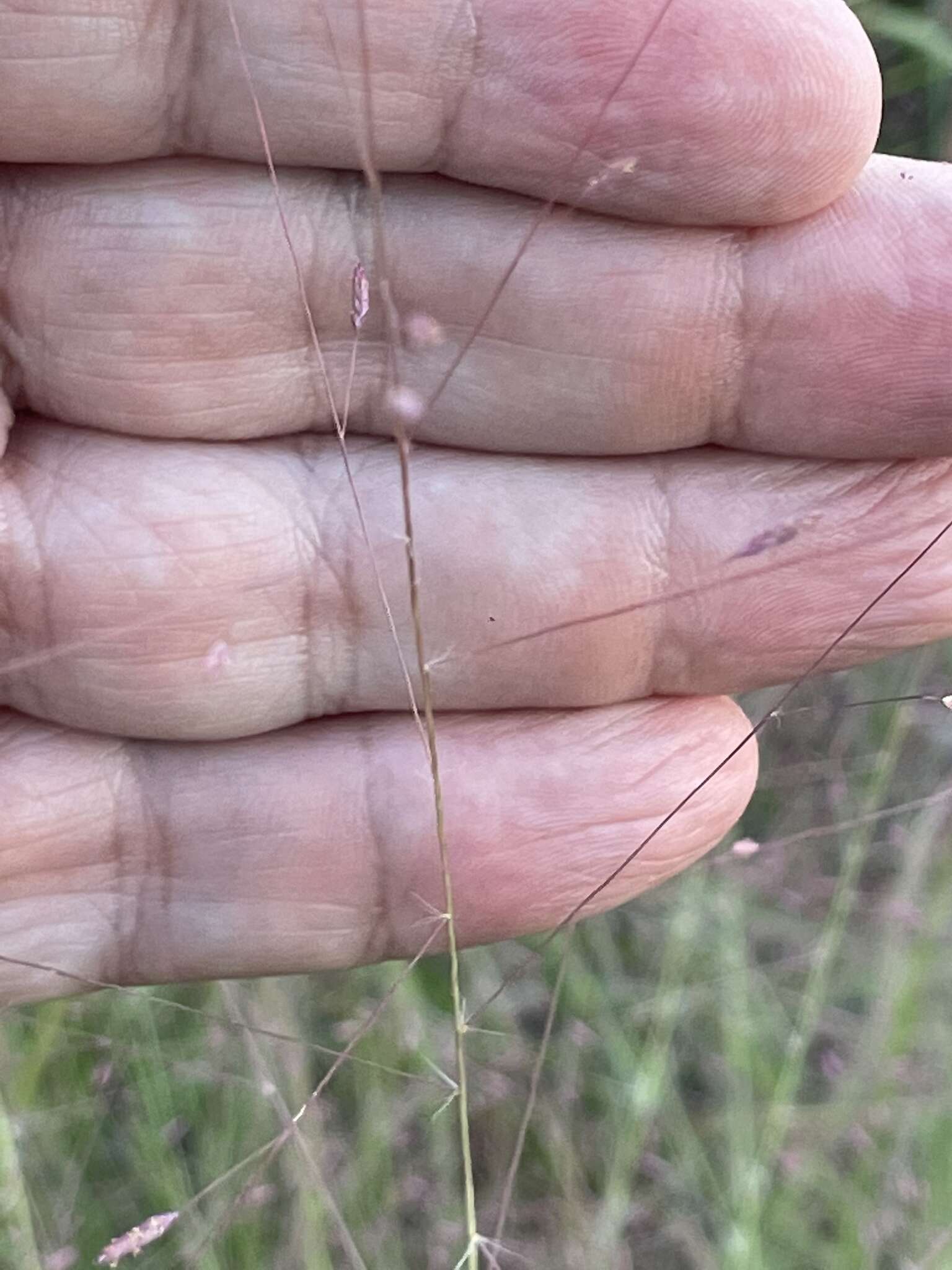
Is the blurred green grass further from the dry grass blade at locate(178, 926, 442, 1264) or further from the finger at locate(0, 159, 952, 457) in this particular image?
the finger at locate(0, 159, 952, 457)

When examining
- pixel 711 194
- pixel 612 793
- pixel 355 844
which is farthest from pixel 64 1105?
pixel 711 194

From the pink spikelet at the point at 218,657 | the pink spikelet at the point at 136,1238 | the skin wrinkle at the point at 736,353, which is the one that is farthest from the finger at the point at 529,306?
the pink spikelet at the point at 136,1238

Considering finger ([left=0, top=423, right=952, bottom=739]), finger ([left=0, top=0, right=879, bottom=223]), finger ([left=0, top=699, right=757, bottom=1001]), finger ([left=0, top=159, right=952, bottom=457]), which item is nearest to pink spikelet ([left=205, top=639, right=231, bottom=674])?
finger ([left=0, top=423, right=952, bottom=739])

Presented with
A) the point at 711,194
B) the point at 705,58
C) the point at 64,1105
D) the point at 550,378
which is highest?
the point at 705,58

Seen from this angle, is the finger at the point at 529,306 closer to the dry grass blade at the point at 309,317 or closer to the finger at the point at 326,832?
the dry grass blade at the point at 309,317

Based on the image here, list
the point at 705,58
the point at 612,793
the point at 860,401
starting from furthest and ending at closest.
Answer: the point at 612,793 < the point at 860,401 < the point at 705,58

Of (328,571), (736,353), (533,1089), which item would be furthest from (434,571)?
(533,1089)

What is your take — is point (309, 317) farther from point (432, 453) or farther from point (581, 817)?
point (581, 817)

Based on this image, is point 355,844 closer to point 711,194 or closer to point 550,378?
point 550,378
